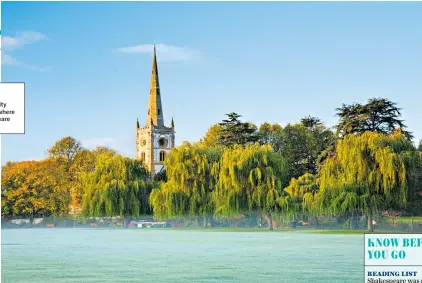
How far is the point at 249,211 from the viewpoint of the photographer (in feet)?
144

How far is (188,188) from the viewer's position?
46188 mm

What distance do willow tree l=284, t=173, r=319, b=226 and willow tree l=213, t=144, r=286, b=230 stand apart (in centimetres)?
98

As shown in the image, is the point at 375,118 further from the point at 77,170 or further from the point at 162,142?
the point at 162,142

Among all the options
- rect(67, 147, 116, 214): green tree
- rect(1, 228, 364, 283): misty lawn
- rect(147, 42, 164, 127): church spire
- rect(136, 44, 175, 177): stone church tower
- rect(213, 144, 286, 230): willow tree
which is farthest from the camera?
rect(136, 44, 175, 177): stone church tower

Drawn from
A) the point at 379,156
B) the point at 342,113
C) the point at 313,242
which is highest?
the point at 342,113

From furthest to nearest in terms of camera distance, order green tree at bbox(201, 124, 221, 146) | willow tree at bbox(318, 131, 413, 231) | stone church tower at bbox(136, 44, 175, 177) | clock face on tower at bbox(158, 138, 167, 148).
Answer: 1. clock face on tower at bbox(158, 138, 167, 148)
2. stone church tower at bbox(136, 44, 175, 177)
3. green tree at bbox(201, 124, 221, 146)
4. willow tree at bbox(318, 131, 413, 231)

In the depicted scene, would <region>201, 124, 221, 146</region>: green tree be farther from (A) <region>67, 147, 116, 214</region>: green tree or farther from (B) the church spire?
(B) the church spire

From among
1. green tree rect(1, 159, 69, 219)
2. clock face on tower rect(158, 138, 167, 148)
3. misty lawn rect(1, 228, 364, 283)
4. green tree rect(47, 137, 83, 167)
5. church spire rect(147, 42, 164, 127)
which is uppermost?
church spire rect(147, 42, 164, 127)

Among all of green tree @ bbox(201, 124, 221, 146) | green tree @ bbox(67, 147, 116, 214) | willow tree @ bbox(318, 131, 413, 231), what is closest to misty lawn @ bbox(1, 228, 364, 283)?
willow tree @ bbox(318, 131, 413, 231)

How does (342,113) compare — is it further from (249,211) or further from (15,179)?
(15,179)

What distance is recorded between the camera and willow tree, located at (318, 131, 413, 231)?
38562 millimetres

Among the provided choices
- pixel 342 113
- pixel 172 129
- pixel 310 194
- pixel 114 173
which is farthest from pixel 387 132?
pixel 172 129

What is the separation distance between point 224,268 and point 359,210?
2049cm

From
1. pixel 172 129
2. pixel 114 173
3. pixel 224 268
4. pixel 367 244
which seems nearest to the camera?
pixel 367 244
